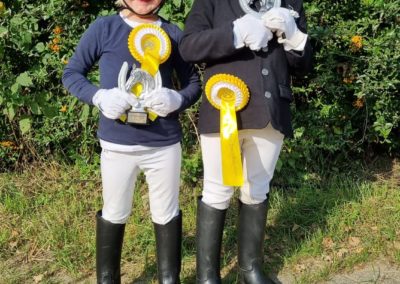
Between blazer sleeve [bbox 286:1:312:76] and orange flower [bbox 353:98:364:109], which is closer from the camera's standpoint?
blazer sleeve [bbox 286:1:312:76]

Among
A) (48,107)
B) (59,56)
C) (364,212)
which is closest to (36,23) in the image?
(59,56)

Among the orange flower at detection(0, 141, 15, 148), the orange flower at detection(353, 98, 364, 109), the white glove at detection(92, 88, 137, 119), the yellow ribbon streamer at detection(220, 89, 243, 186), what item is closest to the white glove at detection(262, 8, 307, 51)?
the yellow ribbon streamer at detection(220, 89, 243, 186)

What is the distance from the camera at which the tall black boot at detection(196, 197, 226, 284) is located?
8.43ft

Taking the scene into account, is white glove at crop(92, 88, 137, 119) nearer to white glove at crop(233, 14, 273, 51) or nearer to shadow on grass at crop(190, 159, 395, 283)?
white glove at crop(233, 14, 273, 51)

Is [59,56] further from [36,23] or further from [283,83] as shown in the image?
[283,83]

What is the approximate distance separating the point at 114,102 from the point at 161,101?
0.61 feet

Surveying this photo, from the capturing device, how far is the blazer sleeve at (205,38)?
7.36ft

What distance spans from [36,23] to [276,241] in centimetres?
203

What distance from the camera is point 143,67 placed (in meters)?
2.28

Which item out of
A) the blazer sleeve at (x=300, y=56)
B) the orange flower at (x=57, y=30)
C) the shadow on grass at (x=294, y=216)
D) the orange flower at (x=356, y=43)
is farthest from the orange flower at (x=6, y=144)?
the orange flower at (x=356, y=43)

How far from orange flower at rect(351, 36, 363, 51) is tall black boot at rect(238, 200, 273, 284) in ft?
4.85

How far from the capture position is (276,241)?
10.7ft

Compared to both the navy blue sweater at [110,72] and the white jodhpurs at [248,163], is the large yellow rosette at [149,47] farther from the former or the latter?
the white jodhpurs at [248,163]

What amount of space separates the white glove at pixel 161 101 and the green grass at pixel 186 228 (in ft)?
3.32
